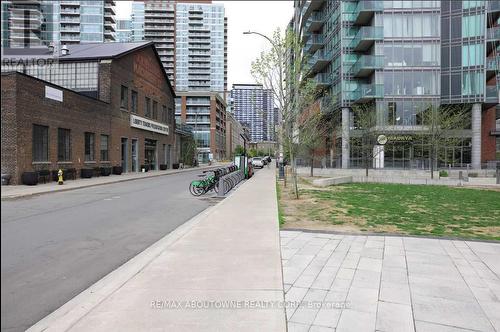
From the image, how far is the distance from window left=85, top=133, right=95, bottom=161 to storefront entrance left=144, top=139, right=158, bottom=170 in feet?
38.1

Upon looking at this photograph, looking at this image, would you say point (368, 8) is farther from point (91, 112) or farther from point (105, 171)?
point (105, 171)

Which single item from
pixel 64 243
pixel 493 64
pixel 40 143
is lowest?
pixel 64 243

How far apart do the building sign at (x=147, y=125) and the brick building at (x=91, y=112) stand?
105 millimetres

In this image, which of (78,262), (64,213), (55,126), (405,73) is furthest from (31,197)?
(405,73)

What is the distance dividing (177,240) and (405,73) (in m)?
41.7

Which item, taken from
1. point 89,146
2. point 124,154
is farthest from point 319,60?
point 89,146

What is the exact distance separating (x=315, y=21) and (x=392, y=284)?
55.0 meters

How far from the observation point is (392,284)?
15.6 ft

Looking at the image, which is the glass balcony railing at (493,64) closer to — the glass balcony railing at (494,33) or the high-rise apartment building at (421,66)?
the high-rise apartment building at (421,66)

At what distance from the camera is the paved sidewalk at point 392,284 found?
3.71 meters

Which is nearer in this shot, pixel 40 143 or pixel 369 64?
pixel 40 143

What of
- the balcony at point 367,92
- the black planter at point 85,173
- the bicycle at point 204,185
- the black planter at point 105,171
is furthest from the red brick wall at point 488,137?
the black planter at point 85,173

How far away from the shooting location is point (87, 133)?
28.5 m

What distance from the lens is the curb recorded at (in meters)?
3.66
